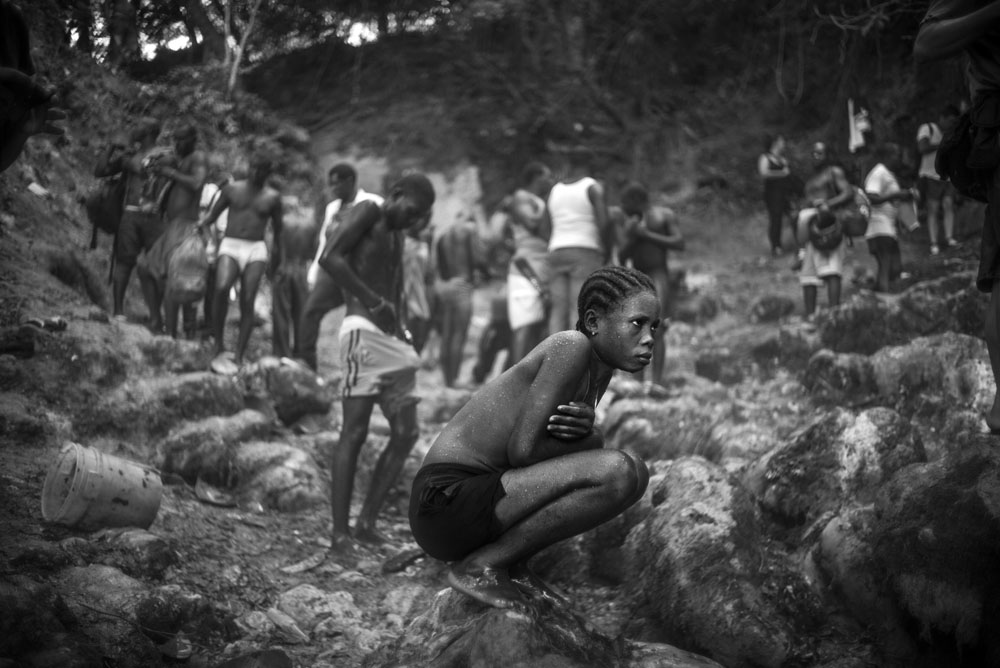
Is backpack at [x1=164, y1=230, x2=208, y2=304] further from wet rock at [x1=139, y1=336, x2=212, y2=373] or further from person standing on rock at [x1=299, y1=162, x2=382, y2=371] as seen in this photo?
person standing on rock at [x1=299, y1=162, x2=382, y2=371]

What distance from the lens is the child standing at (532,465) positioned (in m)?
3.21

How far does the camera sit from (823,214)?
8.91 m

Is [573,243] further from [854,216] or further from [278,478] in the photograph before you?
[854,216]

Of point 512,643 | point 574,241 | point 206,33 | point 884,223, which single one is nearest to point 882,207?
point 884,223

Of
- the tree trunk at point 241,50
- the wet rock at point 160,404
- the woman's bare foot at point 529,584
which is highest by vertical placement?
the tree trunk at point 241,50

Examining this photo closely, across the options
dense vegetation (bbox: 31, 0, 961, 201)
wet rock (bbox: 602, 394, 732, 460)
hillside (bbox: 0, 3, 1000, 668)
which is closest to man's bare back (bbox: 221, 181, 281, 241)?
hillside (bbox: 0, 3, 1000, 668)

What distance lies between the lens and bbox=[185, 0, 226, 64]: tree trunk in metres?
6.56

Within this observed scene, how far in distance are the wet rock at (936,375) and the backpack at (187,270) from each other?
548 centimetres

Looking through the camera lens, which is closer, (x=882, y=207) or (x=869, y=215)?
(x=869, y=215)

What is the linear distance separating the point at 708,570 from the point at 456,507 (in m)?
1.32

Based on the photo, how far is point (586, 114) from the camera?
53.0ft

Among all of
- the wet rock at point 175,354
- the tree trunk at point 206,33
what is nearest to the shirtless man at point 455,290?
the wet rock at point 175,354

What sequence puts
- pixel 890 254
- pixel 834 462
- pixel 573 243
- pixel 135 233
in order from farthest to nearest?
pixel 890 254
pixel 135 233
pixel 573 243
pixel 834 462

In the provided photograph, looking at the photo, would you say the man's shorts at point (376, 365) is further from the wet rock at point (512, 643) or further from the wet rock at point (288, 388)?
the wet rock at point (288, 388)
